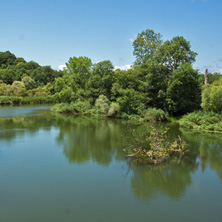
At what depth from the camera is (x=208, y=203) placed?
8188 millimetres

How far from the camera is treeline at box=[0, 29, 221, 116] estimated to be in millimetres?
28188

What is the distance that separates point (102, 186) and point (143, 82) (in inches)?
880

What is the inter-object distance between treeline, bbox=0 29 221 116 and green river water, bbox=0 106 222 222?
13.4 meters

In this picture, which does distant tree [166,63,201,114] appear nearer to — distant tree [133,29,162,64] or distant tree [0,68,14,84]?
distant tree [133,29,162,64]

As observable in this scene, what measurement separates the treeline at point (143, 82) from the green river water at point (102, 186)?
13383mm

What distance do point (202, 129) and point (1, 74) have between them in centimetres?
7223

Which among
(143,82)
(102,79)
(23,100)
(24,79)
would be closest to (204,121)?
(143,82)

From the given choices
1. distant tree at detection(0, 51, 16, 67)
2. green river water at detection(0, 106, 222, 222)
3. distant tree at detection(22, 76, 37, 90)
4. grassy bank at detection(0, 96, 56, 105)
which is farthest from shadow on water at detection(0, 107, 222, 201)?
distant tree at detection(0, 51, 16, 67)

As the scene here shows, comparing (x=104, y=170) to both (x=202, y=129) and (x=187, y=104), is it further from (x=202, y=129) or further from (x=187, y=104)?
(x=187, y=104)

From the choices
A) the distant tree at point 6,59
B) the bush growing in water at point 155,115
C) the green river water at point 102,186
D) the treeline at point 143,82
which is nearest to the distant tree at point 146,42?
the treeline at point 143,82

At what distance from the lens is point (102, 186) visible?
9.53 metres

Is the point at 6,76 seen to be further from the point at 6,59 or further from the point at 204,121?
the point at 204,121

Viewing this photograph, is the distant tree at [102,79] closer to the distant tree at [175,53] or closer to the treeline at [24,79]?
the distant tree at [175,53]

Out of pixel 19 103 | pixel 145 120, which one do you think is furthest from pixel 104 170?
pixel 19 103
